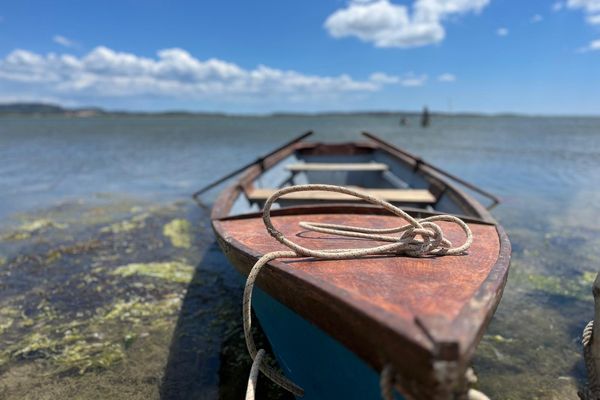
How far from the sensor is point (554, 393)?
3.62 metres

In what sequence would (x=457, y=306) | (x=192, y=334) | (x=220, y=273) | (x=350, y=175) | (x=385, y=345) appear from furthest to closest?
1. (x=350, y=175)
2. (x=220, y=273)
3. (x=192, y=334)
4. (x=457, y=306)
5. (x=385, y=345)

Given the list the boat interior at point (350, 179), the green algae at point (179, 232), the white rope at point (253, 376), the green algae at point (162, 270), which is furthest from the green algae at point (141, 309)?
the white rope at point (253, 376)

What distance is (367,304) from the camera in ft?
6.10

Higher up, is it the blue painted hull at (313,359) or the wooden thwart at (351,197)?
the wooden thwart at (351,197)

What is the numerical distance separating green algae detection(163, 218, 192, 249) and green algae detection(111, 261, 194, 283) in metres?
Answer: 0.93

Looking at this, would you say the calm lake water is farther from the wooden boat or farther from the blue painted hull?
the wooden boat

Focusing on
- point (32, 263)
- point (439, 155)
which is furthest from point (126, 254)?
point (439, 155)

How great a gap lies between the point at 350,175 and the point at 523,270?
4319mm

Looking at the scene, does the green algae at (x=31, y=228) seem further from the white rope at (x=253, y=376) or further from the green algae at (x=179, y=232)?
A: the white rope at (x=253, y=376)

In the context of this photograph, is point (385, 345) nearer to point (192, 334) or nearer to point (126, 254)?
point (192, 334)

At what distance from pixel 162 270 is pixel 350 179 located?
4.98m

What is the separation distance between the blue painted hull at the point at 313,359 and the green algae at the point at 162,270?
10.3 feet

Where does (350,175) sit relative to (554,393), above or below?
above

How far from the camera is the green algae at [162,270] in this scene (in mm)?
5922
